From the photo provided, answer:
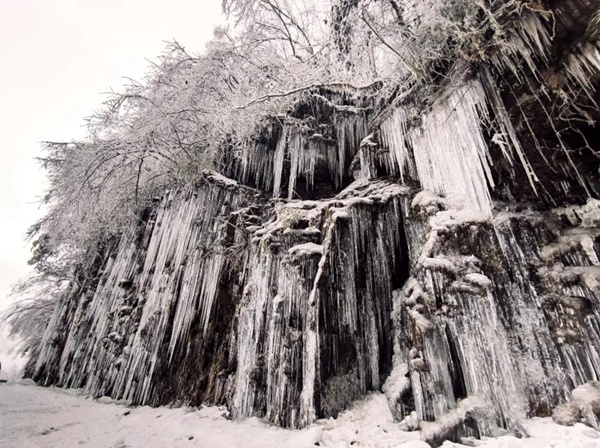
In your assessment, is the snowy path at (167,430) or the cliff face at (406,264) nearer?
the cliff face at (406,264)

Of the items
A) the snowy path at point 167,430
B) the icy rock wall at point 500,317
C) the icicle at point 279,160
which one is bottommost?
the snowy path at point 167,430

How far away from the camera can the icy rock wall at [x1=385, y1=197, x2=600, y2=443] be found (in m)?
3.15

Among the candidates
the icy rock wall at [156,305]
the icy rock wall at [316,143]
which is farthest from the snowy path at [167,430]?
the icy rock wall at [316,143]

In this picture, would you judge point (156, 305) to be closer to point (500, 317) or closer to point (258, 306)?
point (258, 306)

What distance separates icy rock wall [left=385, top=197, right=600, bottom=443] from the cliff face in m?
0.02

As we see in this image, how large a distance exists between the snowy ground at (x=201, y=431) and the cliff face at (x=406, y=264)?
217mm

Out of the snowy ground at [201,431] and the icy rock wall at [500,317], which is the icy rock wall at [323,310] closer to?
the snowy ground at [201,431]

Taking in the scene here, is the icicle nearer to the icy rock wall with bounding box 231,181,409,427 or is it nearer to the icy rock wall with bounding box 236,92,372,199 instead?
the icy rock wall with bounding box 236,92,372,199

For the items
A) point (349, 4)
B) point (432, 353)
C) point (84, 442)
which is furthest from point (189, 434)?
point (349, 4)

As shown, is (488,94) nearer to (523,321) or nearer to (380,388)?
(523,321)

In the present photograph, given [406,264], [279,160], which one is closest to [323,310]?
[406,264]

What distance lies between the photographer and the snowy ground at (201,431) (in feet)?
9.46

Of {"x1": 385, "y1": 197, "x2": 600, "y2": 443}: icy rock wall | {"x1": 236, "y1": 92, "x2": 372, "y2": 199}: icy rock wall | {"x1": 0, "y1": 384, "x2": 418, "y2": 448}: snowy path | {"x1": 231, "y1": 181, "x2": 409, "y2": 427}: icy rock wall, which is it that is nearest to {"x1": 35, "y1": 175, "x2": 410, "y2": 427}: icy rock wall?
{"x1": 231, "y1": 181, "x2": 409, "y2": 427}: icy rock wall

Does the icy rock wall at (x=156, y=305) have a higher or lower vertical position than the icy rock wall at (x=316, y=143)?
lower
